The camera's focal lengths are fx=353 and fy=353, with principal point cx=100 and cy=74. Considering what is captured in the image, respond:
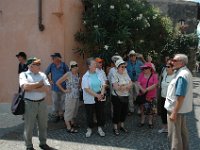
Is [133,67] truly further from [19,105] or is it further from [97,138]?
[19,105]

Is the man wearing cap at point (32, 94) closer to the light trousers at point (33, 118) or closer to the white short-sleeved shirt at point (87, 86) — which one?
the light trousers at point (33, 118)

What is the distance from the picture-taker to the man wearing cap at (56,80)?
342 inches

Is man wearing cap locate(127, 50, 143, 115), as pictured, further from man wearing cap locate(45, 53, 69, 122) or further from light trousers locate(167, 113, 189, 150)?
Answer: light trousers locate(167, 113, 189, 150)

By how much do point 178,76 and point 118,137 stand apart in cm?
246

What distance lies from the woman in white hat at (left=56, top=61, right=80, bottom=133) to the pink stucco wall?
178 cm

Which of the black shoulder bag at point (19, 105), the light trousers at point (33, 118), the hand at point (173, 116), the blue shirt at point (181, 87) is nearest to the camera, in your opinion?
the blue shirt at point (181, 87)

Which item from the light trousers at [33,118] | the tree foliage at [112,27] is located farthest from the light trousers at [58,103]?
the light trousers at [33,118]

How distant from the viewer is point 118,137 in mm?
7496

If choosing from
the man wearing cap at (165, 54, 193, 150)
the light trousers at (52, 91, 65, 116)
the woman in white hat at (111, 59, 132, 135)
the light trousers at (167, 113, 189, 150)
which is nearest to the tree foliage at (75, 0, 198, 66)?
the light trousers at (52, 91, 65, 116)

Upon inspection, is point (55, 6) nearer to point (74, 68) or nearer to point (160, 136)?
point (74, 68)

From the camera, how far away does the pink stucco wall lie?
31.9 ft

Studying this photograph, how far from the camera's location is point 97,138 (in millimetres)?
7430

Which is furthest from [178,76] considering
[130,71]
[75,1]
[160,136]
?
[75,1]

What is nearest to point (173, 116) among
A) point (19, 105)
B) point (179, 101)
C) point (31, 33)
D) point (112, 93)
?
point (179, 101)
